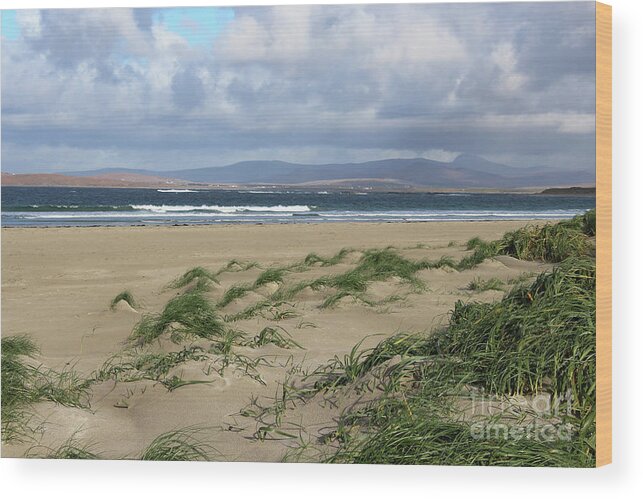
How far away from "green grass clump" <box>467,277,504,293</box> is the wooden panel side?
7.98ft

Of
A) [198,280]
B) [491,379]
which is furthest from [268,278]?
[491,379]

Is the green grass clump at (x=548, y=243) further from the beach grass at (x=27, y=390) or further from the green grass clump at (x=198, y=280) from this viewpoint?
the beach grass at (x=27, y=390)

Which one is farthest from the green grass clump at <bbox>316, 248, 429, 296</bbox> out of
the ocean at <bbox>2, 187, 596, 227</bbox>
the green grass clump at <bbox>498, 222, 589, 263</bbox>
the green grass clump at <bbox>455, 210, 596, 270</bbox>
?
the ocean at <bbox>2, 187, 596, 227</bbox>

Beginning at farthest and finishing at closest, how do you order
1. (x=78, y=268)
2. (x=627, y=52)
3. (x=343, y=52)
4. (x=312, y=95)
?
1. (x=312, y=95)
2. (x=78, y=268)
3. (x=343, y=52)
4. (x=627, y=52)

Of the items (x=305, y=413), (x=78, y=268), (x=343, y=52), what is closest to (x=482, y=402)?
(x=305, y=413)

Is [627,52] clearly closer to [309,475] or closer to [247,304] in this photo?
[309,475]

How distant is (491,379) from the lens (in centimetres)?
326

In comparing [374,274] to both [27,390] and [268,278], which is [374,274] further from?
[27,390]

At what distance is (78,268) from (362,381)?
6.33 metres

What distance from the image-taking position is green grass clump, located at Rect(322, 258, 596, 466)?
3.13 metres

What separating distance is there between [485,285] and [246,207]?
13737 millimetres

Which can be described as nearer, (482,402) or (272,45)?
(482,402)

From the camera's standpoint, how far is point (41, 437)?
11.7 ft

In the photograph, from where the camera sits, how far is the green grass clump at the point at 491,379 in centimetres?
313
